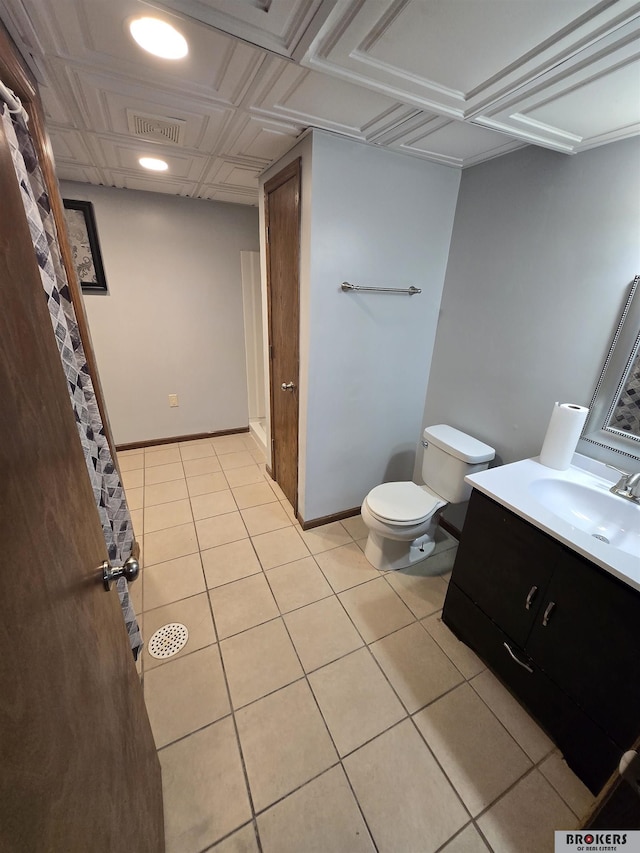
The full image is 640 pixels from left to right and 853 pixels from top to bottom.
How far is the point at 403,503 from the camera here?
191 centimetres

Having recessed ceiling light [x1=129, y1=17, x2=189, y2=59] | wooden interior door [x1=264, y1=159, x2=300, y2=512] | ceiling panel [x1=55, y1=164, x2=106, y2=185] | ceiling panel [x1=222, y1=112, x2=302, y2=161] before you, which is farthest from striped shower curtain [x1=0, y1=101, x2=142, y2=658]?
ceiling panel [x1=55, y1=164, x2=106, y2=185]

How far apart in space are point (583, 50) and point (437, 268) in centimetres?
117

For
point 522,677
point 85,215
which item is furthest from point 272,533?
point 85,215

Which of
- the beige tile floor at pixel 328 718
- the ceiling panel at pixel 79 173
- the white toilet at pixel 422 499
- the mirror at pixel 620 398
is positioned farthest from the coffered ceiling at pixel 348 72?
the beige tile floor at pixel 328 718

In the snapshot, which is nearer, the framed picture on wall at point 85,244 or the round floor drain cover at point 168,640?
the round floor drain cover at point 168,640

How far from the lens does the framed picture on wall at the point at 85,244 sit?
250 cm

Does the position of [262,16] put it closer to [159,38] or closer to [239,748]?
[159,38]

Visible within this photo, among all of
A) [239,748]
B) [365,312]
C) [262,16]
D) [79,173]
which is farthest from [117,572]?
[79,173]

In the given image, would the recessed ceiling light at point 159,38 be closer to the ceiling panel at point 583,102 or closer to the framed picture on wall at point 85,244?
the ceiling panel at point 583,102

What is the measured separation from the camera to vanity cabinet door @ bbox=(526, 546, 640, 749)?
3.25 feet

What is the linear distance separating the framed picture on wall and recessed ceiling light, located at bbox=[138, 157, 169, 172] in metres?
0.81

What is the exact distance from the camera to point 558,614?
3.86 ft

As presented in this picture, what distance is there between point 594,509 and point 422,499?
2.53 ft

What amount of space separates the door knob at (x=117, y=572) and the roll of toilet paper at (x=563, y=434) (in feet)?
5.34
